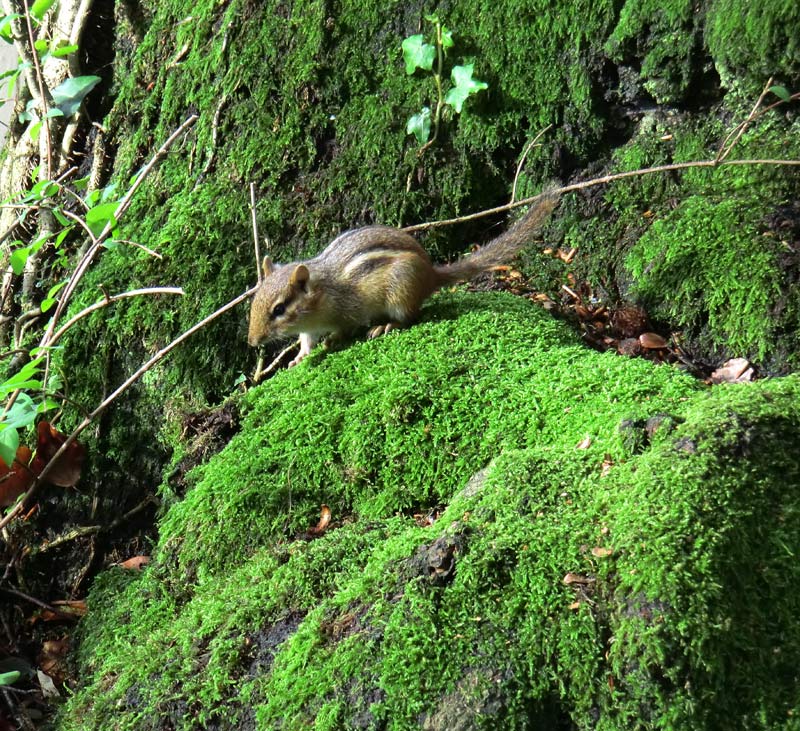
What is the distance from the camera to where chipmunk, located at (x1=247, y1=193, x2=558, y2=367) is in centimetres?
390

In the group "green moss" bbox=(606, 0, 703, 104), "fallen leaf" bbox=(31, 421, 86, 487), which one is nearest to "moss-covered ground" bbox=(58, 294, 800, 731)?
"fallen leaf" bbox=(31, 421, 86, 487)

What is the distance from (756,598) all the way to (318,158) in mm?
3453

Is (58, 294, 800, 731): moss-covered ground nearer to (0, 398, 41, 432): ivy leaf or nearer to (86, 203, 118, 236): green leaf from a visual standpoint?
(0, 398, 41, 432): ivy leaf

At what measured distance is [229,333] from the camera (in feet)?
13.9

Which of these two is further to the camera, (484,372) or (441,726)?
(484,372)

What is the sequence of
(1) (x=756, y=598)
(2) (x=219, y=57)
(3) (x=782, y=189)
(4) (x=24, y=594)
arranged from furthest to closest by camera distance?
(2) (x=219, y=57) < (3) (x=782, y=189) < (4) (x=24, y=594) < (1) (x=756, y=598)

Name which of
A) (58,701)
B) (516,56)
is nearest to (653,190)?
(516,56)

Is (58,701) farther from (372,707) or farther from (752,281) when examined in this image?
(752,281)

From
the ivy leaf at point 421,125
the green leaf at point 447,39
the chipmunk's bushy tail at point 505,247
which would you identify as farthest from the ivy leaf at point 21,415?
the green leaf at point 447,39

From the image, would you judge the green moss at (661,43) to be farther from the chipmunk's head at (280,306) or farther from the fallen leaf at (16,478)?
the fallen leaf at (16,478)

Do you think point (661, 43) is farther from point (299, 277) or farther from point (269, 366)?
point (269, 366)

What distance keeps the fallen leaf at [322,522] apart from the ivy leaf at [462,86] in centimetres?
240

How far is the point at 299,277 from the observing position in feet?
12.8

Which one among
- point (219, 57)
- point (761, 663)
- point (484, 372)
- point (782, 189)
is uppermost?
point (219, 57)
